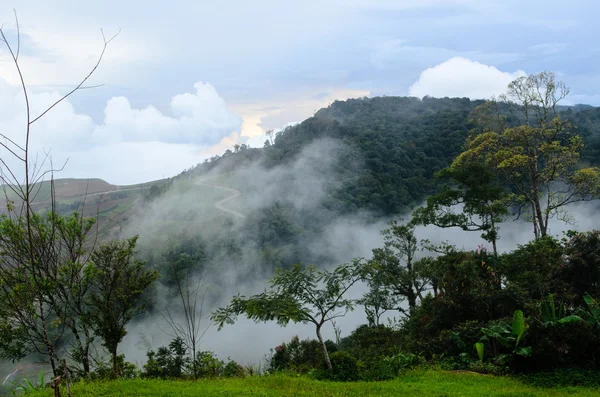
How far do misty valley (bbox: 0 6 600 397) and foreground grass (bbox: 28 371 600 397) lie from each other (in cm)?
5

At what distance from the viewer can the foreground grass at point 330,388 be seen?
5.99 meters

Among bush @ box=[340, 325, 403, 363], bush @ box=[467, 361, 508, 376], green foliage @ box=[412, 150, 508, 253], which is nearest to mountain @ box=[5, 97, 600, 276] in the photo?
bush @ box=[340, 325, 403, 363]

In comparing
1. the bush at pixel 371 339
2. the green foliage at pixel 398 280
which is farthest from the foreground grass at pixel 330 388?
the green foliage at pixel 398 280

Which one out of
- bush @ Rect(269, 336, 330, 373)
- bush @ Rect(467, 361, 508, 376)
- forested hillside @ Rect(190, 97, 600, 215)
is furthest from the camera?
forested hillside @ Rect(190, 97, 600, 215)

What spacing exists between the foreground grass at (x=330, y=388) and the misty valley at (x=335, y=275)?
0.05 m

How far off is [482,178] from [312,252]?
23.4m

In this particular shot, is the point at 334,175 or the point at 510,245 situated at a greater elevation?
the point at 334,175

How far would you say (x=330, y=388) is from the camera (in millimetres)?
6441

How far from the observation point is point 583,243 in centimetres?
1001

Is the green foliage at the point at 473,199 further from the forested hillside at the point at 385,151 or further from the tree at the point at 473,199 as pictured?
the forested hillside at the point at 385,151

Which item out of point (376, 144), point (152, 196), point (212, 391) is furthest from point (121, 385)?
point (376, 144)

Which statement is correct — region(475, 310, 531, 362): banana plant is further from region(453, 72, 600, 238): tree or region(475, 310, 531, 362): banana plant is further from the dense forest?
region(453, 72, 600, 238): tree

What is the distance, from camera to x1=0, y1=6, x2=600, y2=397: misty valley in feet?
21.8

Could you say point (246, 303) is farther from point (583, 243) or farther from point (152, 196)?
point (152, 196)
